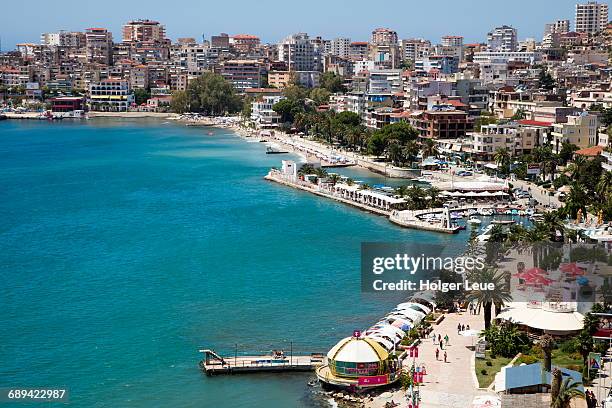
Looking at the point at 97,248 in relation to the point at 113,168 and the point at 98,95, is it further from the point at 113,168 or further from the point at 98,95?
the point at 98,95

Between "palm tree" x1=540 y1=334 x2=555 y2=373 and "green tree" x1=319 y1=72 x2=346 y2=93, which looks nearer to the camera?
"palm tree" x1=540 y1=334 x2=555 y2=373

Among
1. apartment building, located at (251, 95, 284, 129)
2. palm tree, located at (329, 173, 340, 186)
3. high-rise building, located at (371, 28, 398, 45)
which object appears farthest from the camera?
high-rise building, located at (371, 28, 398, 45)

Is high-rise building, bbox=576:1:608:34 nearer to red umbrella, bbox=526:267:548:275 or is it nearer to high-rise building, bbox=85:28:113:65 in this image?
high-rise building, bbox=85:28:113:65

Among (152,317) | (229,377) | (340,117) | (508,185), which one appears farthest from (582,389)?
(340,117)

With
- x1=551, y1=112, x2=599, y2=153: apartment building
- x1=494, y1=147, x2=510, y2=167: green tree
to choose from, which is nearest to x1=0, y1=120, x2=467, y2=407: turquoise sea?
x1=494, y1=147, x2=510, y2=167: green tree

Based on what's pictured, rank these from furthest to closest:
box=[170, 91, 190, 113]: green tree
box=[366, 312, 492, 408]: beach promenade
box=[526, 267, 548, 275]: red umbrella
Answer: box=[170, 91, 190, 113]: green tree < box=[526, 267, 548, 275]: red umbrella < box=[366, 312, 492, 408]: beach promenade

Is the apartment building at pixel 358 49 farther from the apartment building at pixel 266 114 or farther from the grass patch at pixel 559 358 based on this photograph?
the grass patch at pixel 559 358

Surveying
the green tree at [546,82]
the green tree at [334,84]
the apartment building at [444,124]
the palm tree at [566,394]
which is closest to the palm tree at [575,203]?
the palm tree at [566,394]
